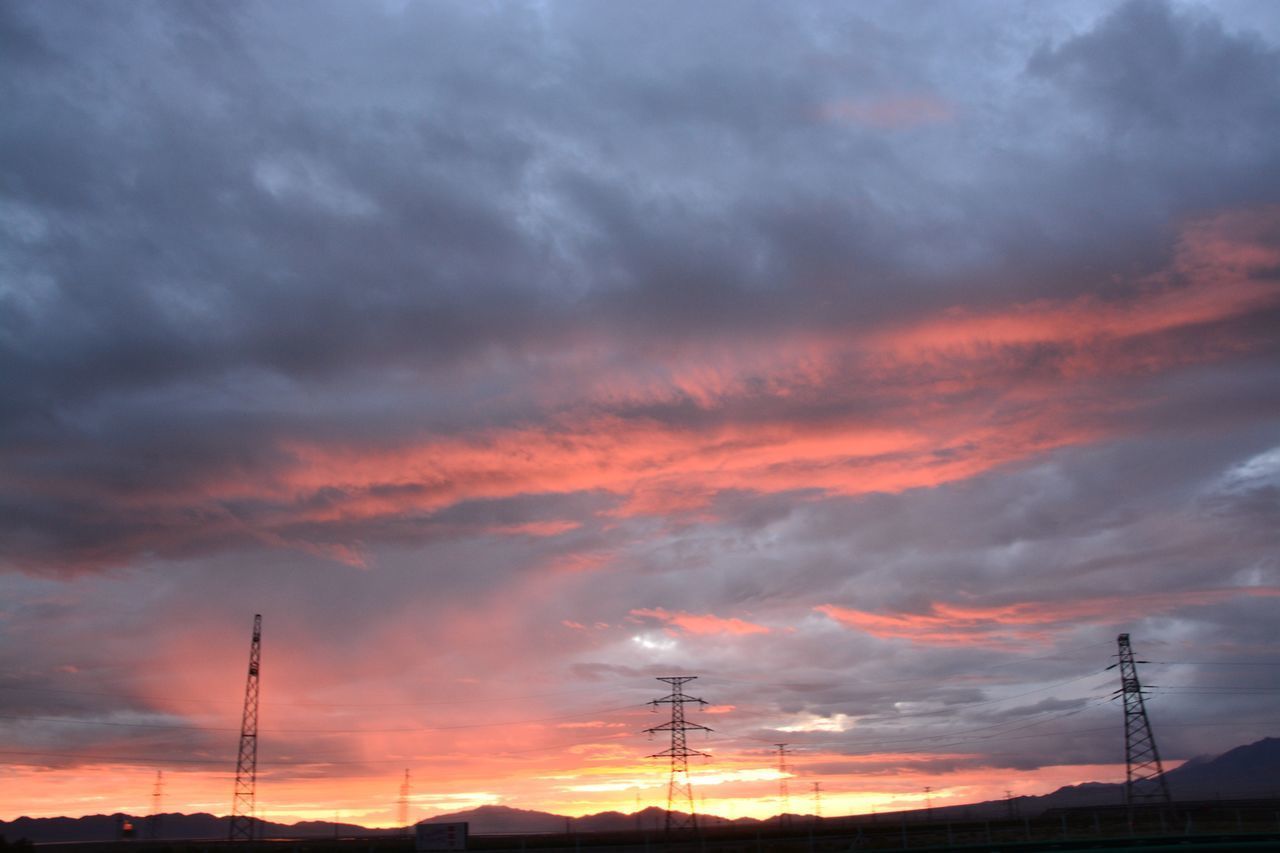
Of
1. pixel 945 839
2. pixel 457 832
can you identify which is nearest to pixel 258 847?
pixel 457 832

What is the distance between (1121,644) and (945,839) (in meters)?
43.1

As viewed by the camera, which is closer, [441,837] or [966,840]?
[441,837]

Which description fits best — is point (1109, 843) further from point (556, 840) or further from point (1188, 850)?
point (556, 840)

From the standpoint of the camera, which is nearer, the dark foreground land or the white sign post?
the dark foreground land

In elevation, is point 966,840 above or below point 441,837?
below

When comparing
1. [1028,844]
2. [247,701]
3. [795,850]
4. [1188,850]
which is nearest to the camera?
[1188,850]

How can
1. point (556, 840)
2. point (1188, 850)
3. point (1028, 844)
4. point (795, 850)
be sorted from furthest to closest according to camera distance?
1. point (556, 840)
2. point (795, 850)
3. point (1028, 844)
4. point (1188, 850)

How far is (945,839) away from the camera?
120 metres

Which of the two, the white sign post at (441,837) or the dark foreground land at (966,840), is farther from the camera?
the white sign post at (441,837)

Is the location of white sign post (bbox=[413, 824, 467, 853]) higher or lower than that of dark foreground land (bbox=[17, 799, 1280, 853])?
higher

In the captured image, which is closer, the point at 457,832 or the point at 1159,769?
the point at 457,832

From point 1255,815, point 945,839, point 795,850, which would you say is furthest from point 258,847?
point 1255,815

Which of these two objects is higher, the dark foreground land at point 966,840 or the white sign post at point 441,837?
the white sign post at point 441,837

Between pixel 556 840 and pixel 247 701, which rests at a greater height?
pixel 247 701
